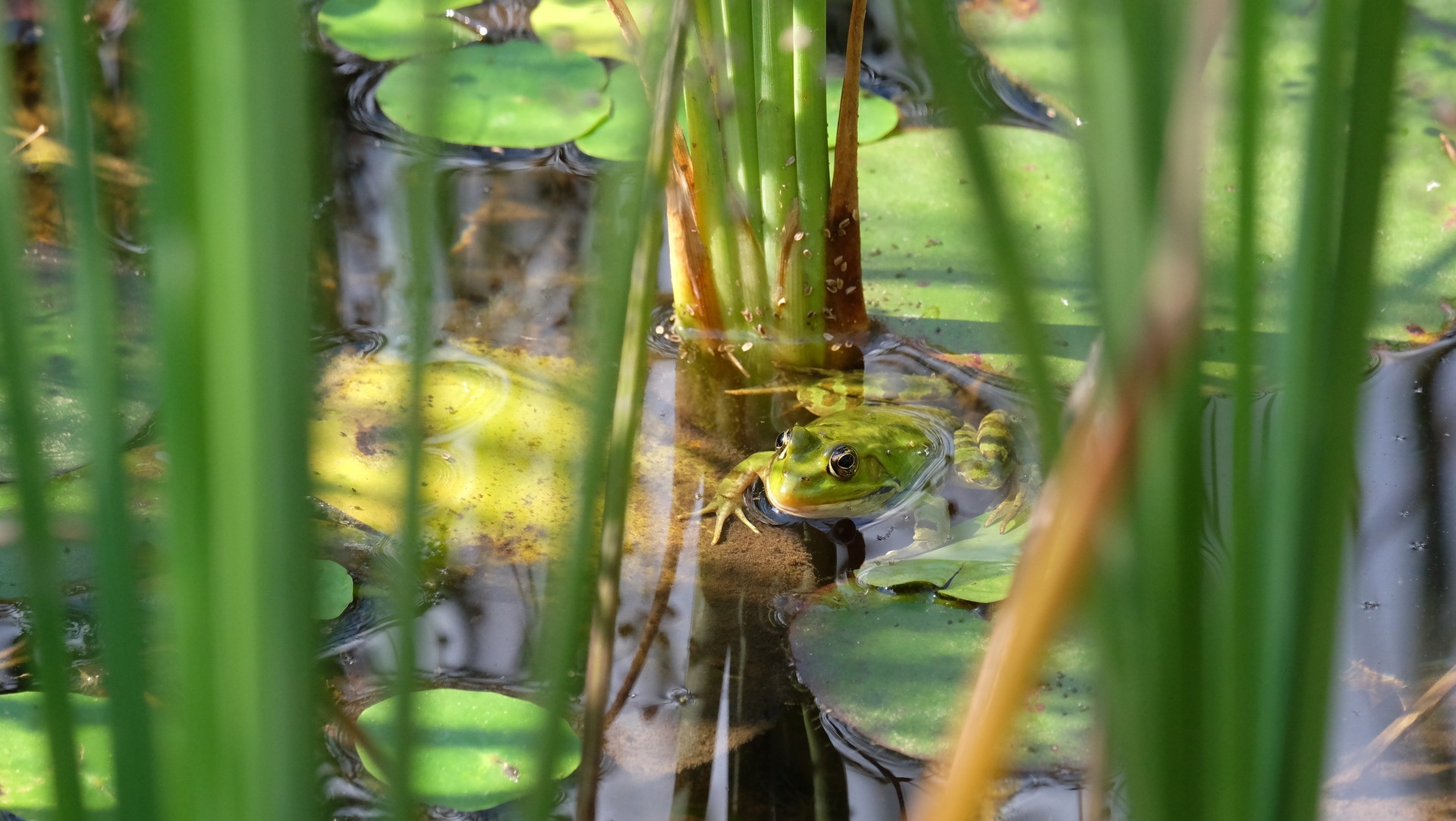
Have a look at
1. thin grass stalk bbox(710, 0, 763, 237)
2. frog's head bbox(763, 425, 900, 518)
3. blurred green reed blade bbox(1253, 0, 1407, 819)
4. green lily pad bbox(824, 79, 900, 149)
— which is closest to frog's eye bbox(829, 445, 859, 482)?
frog's head bbox(763, 425, 900, 518)

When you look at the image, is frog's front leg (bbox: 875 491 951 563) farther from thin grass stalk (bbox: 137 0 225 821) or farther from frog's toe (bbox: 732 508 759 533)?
thin grass stalk (bbox: 137 0 225 821)

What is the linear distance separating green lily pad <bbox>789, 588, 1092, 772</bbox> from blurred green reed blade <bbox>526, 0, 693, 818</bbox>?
3.98 ft

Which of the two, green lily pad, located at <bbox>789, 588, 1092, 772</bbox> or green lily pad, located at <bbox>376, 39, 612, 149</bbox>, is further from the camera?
green lily pad, located at <bbox>376, 39, 612, 149</bbox>

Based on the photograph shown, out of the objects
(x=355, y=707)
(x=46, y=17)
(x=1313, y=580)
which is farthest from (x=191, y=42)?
(x=355, y=707)

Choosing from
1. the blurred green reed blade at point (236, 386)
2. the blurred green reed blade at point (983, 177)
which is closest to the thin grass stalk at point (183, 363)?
the blurred green reed blade at point (236, 386)

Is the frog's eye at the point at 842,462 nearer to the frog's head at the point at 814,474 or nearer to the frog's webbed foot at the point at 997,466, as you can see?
the frog's head at the point at 814,474

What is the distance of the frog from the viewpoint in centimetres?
223

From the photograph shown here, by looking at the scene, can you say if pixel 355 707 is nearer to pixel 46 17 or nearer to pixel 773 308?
pixel 773 308

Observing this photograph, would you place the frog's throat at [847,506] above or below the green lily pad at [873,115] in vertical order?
below

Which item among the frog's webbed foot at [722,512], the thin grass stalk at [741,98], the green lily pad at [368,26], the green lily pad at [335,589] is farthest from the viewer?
the green lily pad at [368,26]

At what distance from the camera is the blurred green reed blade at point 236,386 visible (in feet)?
1.50

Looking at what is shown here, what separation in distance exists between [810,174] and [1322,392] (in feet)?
5.77

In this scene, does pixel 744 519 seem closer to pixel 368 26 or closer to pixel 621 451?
pixel 621 451

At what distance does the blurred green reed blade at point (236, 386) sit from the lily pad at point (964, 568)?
1.54 metres
